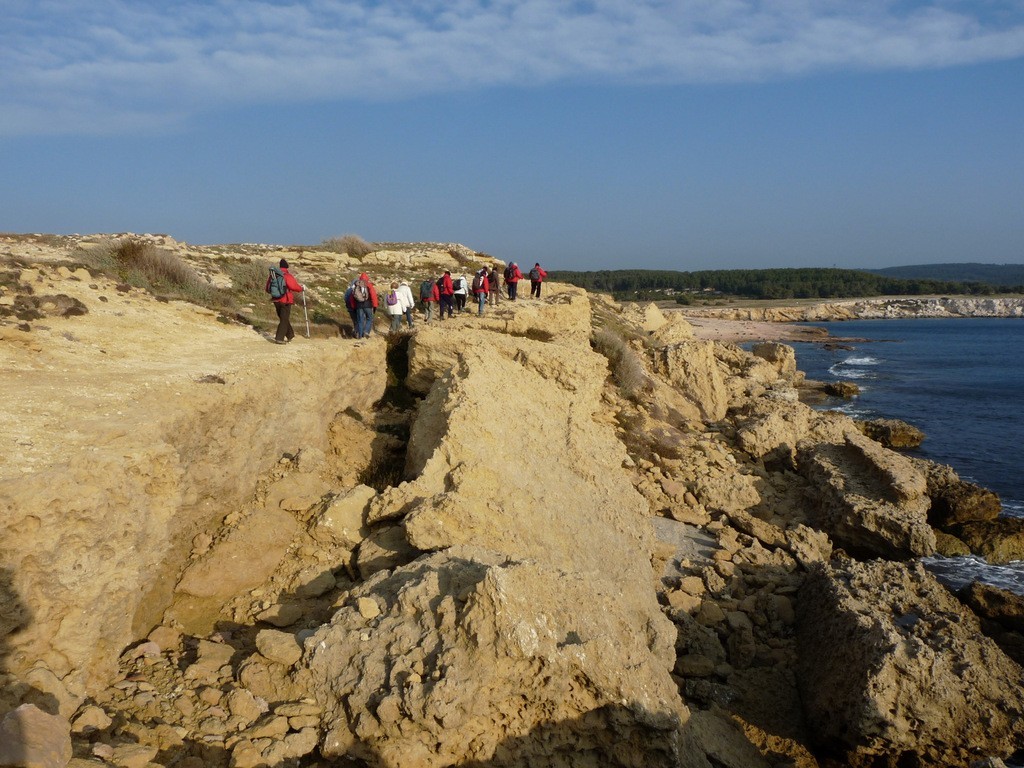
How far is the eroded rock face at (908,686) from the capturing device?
6.16m

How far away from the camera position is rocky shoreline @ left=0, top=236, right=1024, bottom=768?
443 cm

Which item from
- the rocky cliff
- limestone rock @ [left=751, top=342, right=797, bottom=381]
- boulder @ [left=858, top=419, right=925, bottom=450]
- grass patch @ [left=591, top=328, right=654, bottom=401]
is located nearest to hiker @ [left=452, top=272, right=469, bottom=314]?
grass patch @ [left=591, top=328, right=654, bottom=401]

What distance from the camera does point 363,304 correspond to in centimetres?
1255

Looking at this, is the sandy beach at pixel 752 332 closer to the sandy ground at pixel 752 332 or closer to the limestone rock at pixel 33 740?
the sandy ground at pixel 752 332

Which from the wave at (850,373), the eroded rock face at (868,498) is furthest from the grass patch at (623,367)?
the wave at (850,373)

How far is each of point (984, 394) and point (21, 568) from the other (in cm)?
3562

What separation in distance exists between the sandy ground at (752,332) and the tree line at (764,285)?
29.0 meters

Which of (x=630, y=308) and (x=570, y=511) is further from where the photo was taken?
(x=630, y=308)

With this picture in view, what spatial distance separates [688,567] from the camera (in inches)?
368

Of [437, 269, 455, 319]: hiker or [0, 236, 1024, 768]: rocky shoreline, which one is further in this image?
[437, 269, 455, 319]: hiker

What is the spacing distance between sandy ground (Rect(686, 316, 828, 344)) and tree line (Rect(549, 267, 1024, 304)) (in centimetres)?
2896

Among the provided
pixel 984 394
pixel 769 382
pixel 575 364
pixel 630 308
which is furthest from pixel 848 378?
pixel 575 364

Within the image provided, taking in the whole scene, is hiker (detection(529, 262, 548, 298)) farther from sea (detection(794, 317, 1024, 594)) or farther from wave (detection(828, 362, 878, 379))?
wave (detection(828, 362, 878, 379))

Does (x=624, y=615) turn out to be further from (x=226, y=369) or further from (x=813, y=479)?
(x=813, y=479)
